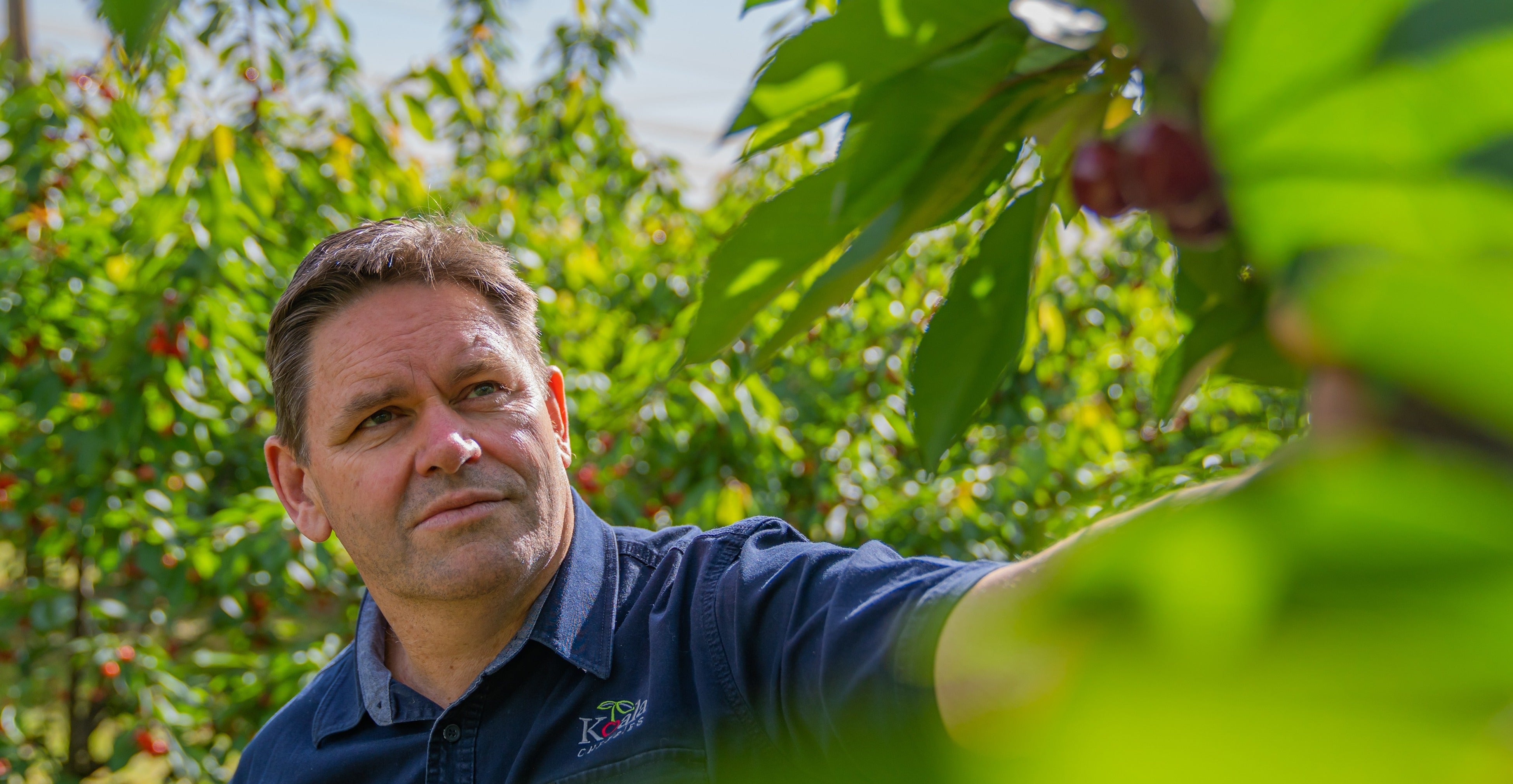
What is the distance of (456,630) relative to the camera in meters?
1.34

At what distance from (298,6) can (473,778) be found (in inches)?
96.0

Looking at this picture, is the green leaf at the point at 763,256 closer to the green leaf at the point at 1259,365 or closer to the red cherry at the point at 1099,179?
the red cherry at the point at 1099,179

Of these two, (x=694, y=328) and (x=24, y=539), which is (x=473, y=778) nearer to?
(x=694, y=328)

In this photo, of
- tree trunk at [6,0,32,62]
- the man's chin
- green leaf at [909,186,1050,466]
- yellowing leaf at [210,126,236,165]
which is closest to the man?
the man's chin

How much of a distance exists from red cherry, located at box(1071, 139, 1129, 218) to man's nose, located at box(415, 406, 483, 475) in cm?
105

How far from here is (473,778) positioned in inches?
47.7

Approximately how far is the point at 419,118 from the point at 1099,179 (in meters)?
2.37

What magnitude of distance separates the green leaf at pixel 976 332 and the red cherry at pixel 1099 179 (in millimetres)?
94

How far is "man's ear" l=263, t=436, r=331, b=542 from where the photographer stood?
156 centimetres

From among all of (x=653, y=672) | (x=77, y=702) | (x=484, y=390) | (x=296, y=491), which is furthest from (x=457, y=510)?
(x=77, y=702)

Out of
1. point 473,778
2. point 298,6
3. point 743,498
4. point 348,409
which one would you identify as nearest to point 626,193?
point 298,6

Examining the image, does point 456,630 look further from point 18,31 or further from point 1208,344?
point 18,31

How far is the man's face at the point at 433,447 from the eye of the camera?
1295 mm

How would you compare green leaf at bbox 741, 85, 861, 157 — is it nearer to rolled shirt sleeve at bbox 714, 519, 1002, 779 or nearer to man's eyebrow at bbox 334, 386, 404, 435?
rolled shirt sleeve at bbox 714, 519, 1002, 779
